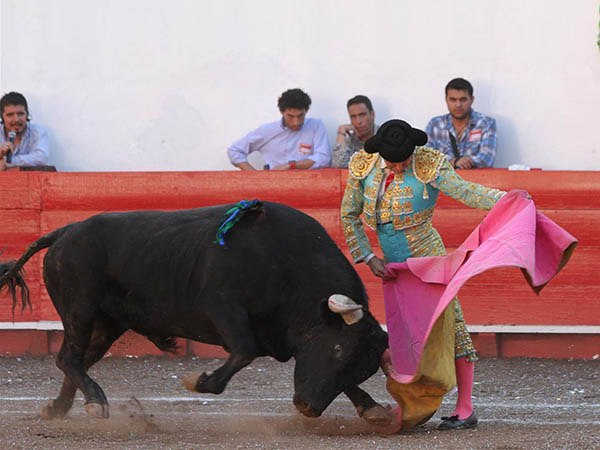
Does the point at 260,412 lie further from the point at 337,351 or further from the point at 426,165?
the point at 426,165

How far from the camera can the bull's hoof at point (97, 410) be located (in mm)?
4645

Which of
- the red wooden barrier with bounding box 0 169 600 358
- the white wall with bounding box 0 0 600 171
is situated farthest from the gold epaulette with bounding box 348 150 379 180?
the white wall with bounding box 0 0 600 171

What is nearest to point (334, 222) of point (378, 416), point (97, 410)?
point (378, 416)

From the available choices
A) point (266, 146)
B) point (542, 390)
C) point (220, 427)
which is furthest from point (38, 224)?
point (542, 390)

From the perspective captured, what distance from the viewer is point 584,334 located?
7.01m

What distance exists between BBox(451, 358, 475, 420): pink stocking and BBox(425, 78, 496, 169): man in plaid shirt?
8.68 ft

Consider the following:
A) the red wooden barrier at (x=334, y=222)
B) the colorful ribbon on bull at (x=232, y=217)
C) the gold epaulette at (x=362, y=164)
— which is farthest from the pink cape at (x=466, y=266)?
the red wooden barrier at (x=334, y=222)

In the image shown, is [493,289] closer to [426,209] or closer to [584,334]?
[584,334]

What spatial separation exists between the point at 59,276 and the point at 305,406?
1.38 metres

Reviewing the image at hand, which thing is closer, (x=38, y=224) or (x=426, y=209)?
(x=426, y=209)

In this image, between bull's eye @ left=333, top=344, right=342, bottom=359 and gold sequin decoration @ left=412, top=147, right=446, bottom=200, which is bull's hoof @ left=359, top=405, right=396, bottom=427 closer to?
bull's eye @ left=333, top=344, right=342, bottom=359

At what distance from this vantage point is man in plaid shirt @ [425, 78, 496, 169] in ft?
23.6

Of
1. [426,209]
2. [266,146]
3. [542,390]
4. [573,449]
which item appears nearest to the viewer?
[573,449]

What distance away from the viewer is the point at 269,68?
26.0ft
